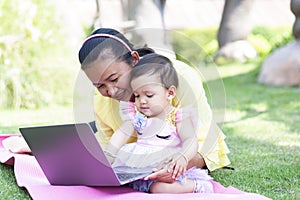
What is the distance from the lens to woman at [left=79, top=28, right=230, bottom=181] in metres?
2.37

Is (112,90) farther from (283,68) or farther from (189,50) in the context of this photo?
(283,68)

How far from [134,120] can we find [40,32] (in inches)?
126

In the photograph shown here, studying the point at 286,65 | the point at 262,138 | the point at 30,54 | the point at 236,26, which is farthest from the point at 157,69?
the point at 236,26

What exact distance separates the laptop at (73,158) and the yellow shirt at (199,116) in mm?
302

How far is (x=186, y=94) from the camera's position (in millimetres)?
2461

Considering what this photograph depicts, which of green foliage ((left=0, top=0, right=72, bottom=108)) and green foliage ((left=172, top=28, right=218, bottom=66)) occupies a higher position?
green foliage ((left=172, top=28, right=218, bottom=66))

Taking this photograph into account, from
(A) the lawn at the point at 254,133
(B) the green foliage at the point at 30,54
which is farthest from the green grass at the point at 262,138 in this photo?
(B) the green foliage at the point at 30,54

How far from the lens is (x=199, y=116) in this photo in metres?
2.47

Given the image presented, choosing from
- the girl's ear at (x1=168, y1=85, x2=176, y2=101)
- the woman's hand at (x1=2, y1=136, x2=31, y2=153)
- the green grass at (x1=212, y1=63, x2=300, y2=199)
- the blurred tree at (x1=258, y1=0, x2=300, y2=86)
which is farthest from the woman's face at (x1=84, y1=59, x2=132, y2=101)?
the blurred tree at (x1=258, y1=0, x2=300, y2=86)

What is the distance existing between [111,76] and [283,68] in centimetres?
436

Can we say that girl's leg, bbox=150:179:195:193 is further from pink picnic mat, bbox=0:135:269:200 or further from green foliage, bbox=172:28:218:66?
green foliage, bbox=172:28:218:66

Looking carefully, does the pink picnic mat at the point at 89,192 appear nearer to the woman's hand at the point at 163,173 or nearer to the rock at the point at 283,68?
the woman's hand at the point at 163,173

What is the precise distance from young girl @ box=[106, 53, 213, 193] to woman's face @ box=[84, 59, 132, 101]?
5 cm

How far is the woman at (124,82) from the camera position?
93.4 inches
